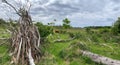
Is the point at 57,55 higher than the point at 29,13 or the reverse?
the reverse

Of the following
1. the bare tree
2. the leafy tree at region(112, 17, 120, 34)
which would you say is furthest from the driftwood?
the leafy tree at region(112, 17, 120, 34)

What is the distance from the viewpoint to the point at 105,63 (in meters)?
12.1

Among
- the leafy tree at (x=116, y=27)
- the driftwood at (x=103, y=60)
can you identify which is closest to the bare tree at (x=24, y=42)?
the driftwood at (x=103, y=60)

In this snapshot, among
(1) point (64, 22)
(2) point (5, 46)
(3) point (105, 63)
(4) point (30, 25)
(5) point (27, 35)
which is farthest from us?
(1) point (64, 22)

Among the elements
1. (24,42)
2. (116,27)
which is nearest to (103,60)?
(24,42)

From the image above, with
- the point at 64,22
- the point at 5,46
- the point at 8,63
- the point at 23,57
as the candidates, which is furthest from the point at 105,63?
the point at 64,22

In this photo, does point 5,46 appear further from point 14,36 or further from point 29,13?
point 29,13

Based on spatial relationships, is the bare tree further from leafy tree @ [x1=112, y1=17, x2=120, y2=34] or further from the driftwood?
leafy tree @ [x1=112, y1=17, x2=120, y2=34]

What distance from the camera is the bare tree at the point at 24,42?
13045mm

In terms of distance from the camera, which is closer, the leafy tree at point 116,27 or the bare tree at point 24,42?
the bare tree at point 24,42

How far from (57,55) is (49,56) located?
0.60 metres

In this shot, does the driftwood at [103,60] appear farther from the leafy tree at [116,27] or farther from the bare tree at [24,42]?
the leafy tree at [116,27]

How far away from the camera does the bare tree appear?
13.0m

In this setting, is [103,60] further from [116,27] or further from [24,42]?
[116,27]
